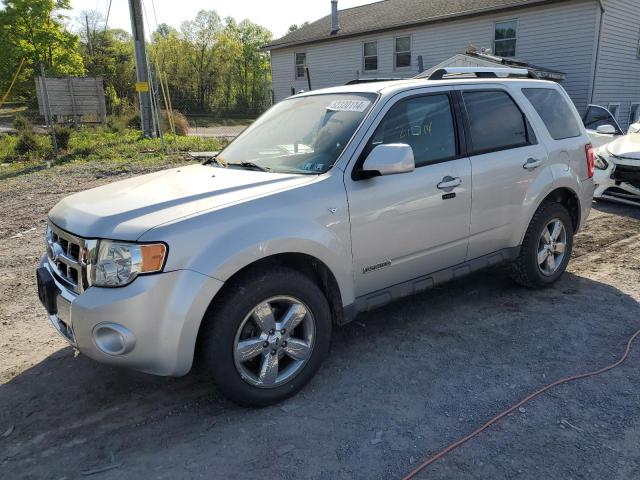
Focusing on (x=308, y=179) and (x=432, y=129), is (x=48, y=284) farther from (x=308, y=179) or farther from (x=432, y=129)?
(x=432, y=129)

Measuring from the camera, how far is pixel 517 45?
1811 centimetres

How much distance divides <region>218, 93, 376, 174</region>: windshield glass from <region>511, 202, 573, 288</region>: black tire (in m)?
1.98

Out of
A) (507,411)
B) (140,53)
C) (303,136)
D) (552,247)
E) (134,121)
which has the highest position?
(140,53)

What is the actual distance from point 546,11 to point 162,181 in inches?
689

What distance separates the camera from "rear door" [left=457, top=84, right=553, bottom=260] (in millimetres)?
4055

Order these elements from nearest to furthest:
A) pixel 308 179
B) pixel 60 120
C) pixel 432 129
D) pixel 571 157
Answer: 1. pixel 308 179
2. pixel 432 129
3. pixel 571 157
4. pixel 60 120

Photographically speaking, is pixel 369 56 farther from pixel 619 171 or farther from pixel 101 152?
pixel 619 171

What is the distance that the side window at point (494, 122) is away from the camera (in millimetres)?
4105

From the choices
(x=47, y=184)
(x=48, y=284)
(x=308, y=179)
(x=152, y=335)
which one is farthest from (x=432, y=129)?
(x=47, y=184)

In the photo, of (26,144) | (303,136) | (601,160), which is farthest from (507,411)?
(26,144)

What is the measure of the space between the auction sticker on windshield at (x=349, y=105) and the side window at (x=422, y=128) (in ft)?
0.56

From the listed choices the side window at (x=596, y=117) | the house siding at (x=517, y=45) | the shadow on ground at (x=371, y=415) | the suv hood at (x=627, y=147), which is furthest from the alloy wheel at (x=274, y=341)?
the house siding at (x=517, y=45)

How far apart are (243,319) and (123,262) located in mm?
699

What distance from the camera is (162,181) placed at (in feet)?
11.8
